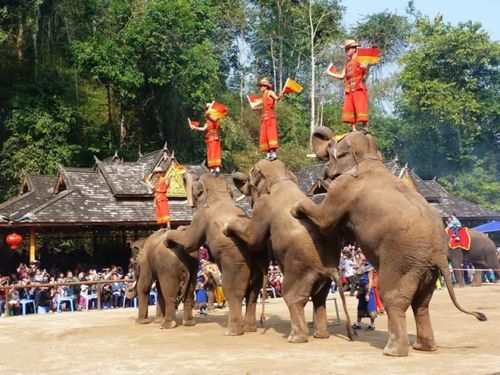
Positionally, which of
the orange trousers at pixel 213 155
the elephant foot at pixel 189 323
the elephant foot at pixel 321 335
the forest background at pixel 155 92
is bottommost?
the elephant foot at pixel 189 323

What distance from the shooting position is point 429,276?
26.7ft

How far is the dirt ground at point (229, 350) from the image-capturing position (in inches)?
299

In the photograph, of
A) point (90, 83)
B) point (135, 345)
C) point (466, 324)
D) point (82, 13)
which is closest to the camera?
point (135, 345)

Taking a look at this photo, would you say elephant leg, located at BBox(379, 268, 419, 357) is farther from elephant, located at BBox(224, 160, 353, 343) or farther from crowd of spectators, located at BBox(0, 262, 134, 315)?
crowd of spectators, located at BBox(0, 262, 134, 315)

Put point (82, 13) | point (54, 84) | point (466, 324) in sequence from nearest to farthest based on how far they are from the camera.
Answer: point (466, 324) < point (54, 84) < point (82, 13)

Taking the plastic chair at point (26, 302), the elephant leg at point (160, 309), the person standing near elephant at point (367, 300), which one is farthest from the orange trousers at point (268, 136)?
the plastic chair at point (26, 302)

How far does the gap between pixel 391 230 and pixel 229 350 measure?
118 inches

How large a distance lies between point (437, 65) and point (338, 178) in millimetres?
33208

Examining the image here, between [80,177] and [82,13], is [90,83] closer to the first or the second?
[82,13]

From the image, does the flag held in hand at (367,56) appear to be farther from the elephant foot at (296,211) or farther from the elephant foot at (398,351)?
the elephant foot at (398,351)

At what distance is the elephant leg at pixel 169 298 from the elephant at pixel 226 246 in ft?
2.49

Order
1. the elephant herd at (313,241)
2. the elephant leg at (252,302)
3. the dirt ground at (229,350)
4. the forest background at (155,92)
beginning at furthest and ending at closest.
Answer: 1. the forest background at (155,92)
2. the elephant leg at (252,302)
3. the elephant herd at (313,241)
4. the dirt ground at (229,350)

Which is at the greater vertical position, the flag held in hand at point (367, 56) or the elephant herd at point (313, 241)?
the flag held in hand at point (367, 56)

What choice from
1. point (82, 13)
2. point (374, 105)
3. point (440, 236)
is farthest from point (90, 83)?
point (440, 236)
